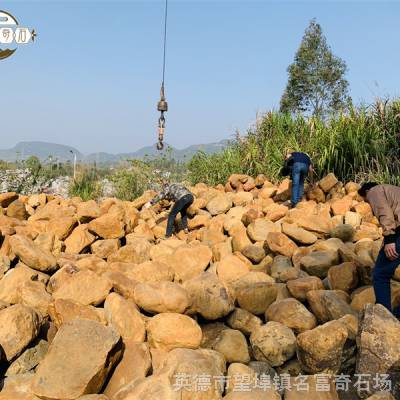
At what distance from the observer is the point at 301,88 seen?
73.8ft

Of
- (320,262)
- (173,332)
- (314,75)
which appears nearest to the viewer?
(173,332)

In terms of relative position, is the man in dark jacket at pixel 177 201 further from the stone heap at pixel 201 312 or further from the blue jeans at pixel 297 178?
the blue jeans at pixel 297 178

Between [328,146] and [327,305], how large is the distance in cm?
459

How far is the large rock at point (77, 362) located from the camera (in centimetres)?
252

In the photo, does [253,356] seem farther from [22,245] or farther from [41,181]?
[41,181]

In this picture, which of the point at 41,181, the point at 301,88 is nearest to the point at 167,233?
the point at 41,181

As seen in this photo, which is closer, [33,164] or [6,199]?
[6,199]

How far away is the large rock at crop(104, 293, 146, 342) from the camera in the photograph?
10.3 feet

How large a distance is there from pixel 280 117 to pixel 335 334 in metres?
7.02

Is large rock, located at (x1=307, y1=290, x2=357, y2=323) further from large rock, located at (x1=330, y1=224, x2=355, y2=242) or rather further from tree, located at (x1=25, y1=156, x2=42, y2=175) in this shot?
tree, located at (x1=25, y1=156, x2=42, y2=175)

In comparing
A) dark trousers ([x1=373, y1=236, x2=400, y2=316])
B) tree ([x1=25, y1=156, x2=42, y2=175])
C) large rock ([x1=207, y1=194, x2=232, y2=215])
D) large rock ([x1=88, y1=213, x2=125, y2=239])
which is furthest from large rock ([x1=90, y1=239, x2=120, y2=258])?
tree ([x1=25, y1=156, x2=42, y2=175])

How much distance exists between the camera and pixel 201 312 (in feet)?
11.3

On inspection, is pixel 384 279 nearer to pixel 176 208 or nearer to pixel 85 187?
pixel 176 208

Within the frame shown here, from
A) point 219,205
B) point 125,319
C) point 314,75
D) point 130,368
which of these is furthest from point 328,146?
point 314,75
